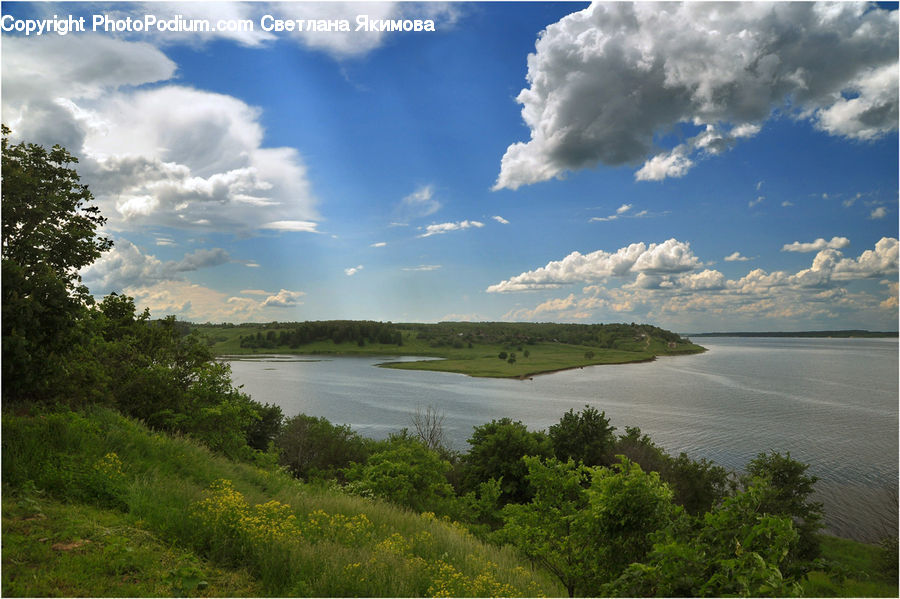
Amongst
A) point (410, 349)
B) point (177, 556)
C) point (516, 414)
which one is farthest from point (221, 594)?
point (410, 349)

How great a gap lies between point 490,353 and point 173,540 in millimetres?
158973

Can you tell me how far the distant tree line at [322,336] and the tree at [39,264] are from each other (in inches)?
6864

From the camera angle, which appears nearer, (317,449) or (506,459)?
(506,459)

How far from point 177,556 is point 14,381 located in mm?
6662

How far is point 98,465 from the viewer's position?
30.5 ft

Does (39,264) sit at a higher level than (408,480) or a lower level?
higher

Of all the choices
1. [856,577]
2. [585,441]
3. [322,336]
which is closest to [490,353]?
[322,336]

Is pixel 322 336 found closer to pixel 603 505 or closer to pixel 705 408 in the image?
pixel 705 408

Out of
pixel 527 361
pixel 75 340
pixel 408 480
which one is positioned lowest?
pixel 527 361

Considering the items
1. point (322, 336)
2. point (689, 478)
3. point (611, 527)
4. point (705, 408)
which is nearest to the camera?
point (611, 527)

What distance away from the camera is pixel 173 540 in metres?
7.48

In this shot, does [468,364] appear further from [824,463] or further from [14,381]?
[14,381]

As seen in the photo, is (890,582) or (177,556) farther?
(890,582)

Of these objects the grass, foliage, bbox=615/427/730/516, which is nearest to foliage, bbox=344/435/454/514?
foliage, bbox=615/427/730/516
